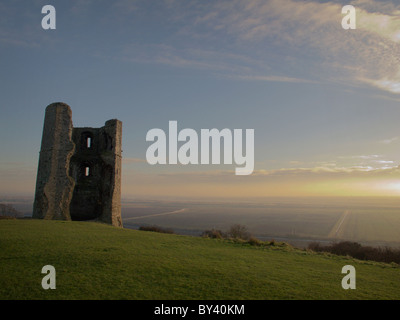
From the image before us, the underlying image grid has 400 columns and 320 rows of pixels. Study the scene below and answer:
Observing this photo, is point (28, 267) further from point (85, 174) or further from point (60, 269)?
point (85, 174)

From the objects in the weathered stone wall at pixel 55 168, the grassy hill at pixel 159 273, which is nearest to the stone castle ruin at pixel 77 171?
the weathered stone wall at pixel 55 168

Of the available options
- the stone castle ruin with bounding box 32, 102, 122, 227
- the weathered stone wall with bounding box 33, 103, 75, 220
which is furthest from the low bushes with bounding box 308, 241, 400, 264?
the weathered stone wall with bounding box 33, 103, 75, 220

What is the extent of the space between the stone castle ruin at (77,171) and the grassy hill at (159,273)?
7.64m

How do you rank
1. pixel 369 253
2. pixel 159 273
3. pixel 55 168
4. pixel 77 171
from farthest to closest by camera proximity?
pixel 77 171, pixel 369 253, pixel 55 168, pixel 159 273

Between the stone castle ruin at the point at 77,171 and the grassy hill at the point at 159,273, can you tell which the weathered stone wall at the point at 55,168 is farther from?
the grassy hill at the point at 159,273

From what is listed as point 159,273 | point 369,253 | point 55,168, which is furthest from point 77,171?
point 369,253

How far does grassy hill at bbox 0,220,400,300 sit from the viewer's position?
22.8 ft

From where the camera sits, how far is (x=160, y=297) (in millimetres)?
6707

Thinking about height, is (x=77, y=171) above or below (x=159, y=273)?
above

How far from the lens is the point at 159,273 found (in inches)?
327

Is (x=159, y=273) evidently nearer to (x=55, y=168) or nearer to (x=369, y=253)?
(x=55, y=168)

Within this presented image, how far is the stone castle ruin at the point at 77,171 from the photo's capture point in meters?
20.1

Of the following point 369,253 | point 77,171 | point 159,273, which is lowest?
point 369,253

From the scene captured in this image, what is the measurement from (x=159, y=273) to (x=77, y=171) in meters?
20.7
